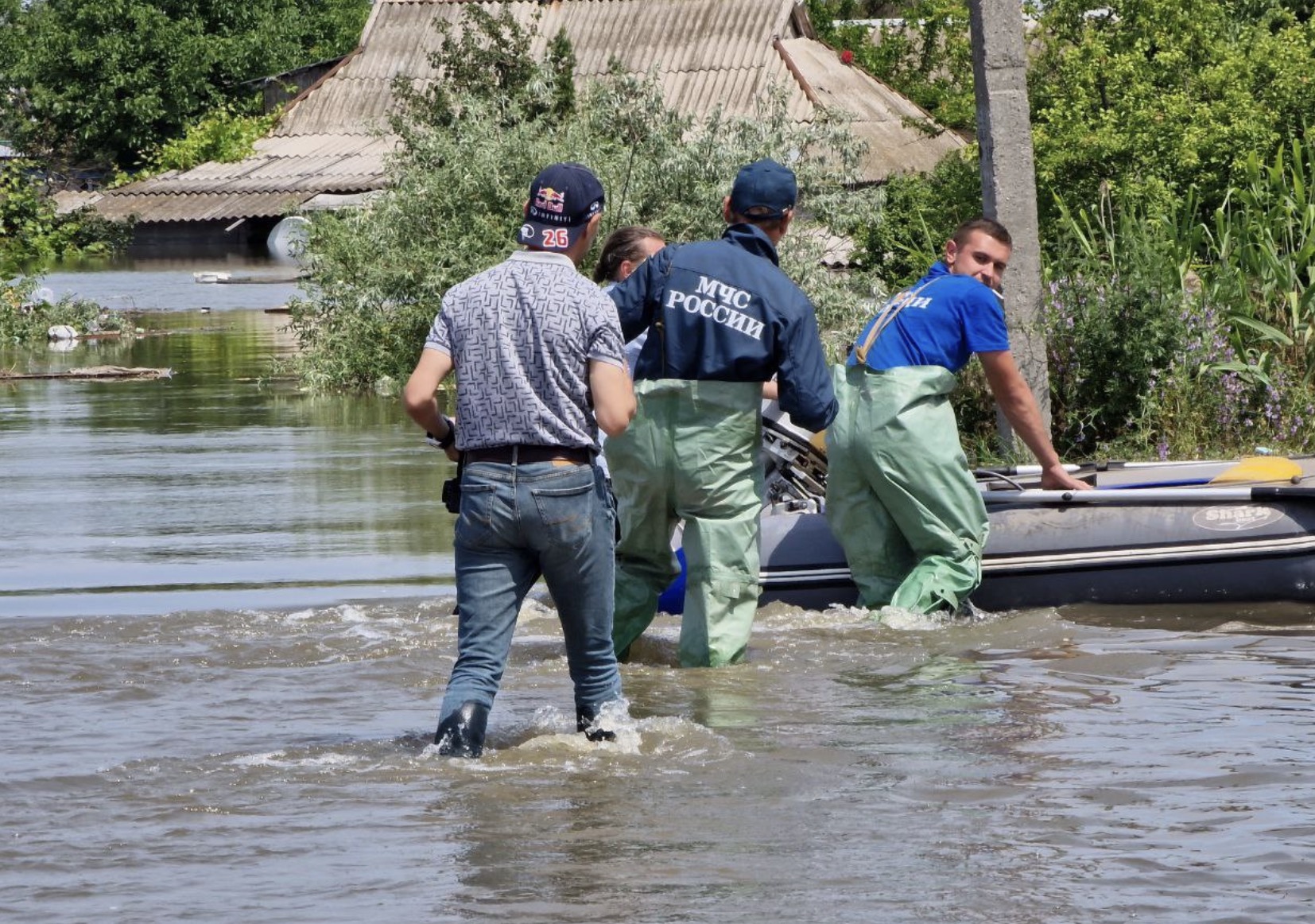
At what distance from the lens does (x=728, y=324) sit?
21.5 feet

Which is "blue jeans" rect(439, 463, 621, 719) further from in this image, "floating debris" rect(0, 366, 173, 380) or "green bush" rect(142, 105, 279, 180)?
"green bush" rect(142, 105, 279, 180)

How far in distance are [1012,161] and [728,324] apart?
412cm

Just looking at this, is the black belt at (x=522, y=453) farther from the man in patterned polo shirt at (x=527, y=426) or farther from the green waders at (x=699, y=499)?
the green waders at (x=699, y=499)

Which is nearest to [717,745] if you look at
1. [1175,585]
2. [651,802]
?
[651,802]

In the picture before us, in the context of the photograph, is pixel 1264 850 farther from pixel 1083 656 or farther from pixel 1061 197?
pixel 1061 197

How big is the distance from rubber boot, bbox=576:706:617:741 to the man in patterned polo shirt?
28cm

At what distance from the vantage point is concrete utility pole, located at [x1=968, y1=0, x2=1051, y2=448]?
1010cm

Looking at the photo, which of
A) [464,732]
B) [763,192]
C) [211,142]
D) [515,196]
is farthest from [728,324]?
[211,142]

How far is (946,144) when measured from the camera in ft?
104

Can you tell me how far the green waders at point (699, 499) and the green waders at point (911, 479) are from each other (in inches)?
31.4

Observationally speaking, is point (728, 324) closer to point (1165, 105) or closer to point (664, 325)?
point (664, 325)

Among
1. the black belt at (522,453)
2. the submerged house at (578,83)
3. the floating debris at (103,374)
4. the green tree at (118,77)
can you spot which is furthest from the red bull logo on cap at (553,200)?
the green tree at (118,77)

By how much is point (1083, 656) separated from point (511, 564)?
2567 mm

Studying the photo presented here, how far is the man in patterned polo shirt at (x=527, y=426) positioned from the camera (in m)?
5.28
